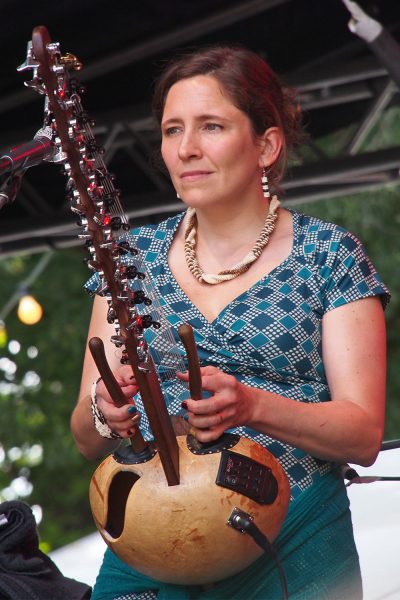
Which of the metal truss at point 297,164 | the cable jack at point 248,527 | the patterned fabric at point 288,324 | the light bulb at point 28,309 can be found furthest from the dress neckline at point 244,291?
the light bulb at point 28,309

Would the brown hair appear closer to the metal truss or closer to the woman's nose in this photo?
the woman's nose

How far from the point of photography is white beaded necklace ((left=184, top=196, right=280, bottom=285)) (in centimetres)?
202

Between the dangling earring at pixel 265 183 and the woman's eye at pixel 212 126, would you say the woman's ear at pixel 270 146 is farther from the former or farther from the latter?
the woman's eye at pixel 212 126

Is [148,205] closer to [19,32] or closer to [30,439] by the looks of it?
[19,32]

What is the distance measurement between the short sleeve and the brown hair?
0.78 ft

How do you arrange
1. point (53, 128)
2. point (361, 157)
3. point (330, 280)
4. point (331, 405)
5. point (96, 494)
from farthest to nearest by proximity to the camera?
point (361, 157) < point (330, 280) < point (331, 405) < point (96, 494) < point (53, 128)

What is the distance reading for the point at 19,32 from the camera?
3.85m

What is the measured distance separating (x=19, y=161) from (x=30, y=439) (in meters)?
10.2

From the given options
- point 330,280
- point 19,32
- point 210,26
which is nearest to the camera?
point 330,280

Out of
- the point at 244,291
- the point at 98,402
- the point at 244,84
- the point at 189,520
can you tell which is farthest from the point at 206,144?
the point at 189,520

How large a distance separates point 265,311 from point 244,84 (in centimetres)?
41

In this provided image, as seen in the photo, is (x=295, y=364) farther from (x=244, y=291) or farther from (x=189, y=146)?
(x=189, y=146)

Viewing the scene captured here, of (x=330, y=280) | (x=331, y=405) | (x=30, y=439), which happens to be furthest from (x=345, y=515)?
(x=30, y=439)

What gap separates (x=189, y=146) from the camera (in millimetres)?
1911
